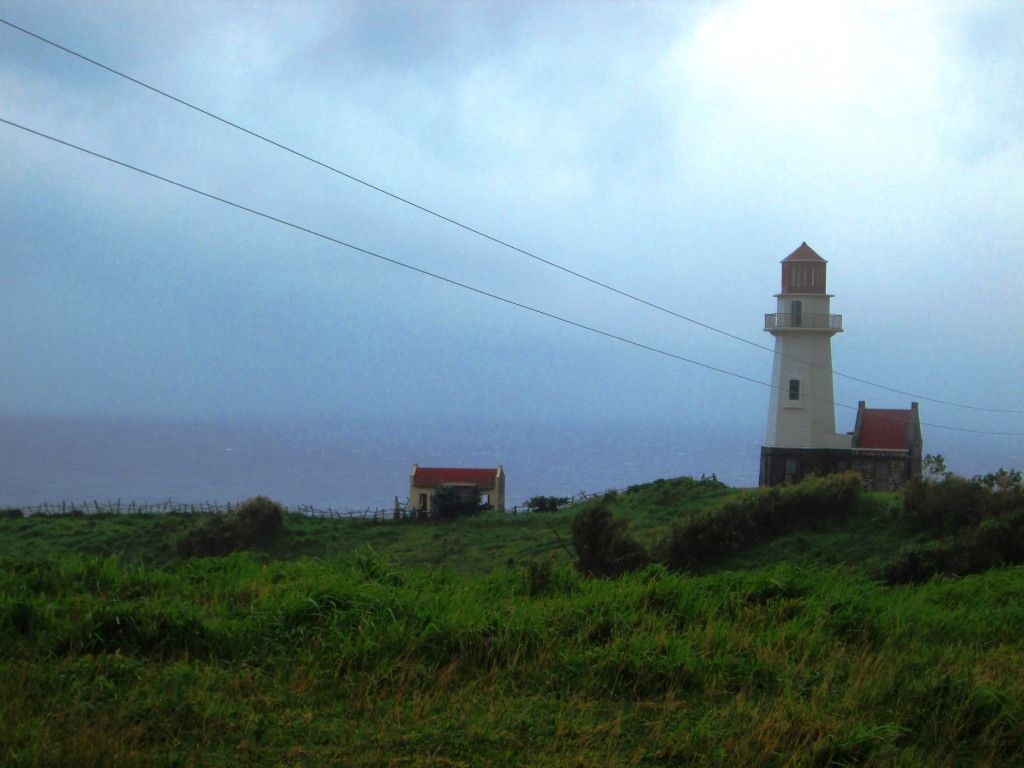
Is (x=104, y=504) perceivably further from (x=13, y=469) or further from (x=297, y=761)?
(x=13, y=469)

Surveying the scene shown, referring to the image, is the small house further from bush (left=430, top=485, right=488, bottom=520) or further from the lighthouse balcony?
the lighthouse balcony

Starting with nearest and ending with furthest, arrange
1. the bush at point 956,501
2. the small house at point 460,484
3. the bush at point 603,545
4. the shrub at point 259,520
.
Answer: the bush at point 603,545 → the bush at point 956,501 → the shrub at point 259,520 → the small house at point 460,484

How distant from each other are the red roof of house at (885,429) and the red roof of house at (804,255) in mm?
5315

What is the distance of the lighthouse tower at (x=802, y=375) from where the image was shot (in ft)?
Answer: 96.2

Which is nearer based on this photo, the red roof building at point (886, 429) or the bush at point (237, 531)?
the bush at point (237, 531)

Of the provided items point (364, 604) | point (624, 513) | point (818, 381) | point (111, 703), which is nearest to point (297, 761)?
point (111, 703)

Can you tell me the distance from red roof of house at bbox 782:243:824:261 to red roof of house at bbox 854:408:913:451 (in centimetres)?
532

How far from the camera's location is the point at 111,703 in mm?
4812

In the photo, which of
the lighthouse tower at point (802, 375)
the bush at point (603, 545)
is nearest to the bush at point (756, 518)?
the bush at point (603, 545)

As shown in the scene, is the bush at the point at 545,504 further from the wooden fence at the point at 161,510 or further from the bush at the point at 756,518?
the bush at the point at 756,518

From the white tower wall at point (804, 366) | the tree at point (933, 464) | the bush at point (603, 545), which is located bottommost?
the bush at point (603, 545)

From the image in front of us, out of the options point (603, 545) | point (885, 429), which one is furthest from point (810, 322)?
point (603, 545)

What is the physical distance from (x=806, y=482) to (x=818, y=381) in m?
8.43

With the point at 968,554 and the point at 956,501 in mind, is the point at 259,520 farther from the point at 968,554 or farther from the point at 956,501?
the point at 968,554
